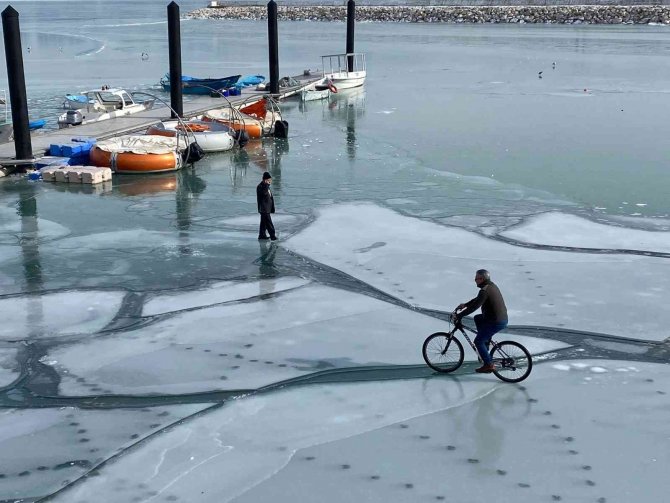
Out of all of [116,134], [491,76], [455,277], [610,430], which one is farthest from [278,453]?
[491,76]

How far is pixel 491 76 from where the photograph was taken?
54719 millimetres

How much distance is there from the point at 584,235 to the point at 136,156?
12287mm

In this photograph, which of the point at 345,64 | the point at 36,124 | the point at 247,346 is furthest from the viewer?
the point at 345,64

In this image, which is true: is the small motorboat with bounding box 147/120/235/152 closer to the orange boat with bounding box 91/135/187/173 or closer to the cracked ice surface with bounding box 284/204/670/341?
the orange boat with bounding box 91/135/187/173

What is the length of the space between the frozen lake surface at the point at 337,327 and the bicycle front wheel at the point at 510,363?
15 centimetres

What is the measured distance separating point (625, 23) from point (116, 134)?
99.5 meters

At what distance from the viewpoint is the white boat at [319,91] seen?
145ft

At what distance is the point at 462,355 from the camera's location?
10.9 meters

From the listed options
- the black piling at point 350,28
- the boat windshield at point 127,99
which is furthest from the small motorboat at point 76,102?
the black piling at point 350,28

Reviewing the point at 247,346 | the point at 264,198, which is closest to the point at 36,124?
the point at 264,198

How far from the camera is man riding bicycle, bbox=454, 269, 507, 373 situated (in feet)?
33.3

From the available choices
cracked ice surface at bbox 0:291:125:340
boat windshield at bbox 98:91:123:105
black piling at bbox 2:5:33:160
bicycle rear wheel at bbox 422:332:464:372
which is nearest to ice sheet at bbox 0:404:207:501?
cracked ice surface at bbox 0:291:125:340

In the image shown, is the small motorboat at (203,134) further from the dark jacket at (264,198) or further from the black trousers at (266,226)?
the dark jacket at (264,198)

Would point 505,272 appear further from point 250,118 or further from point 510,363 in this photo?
point 250,118
